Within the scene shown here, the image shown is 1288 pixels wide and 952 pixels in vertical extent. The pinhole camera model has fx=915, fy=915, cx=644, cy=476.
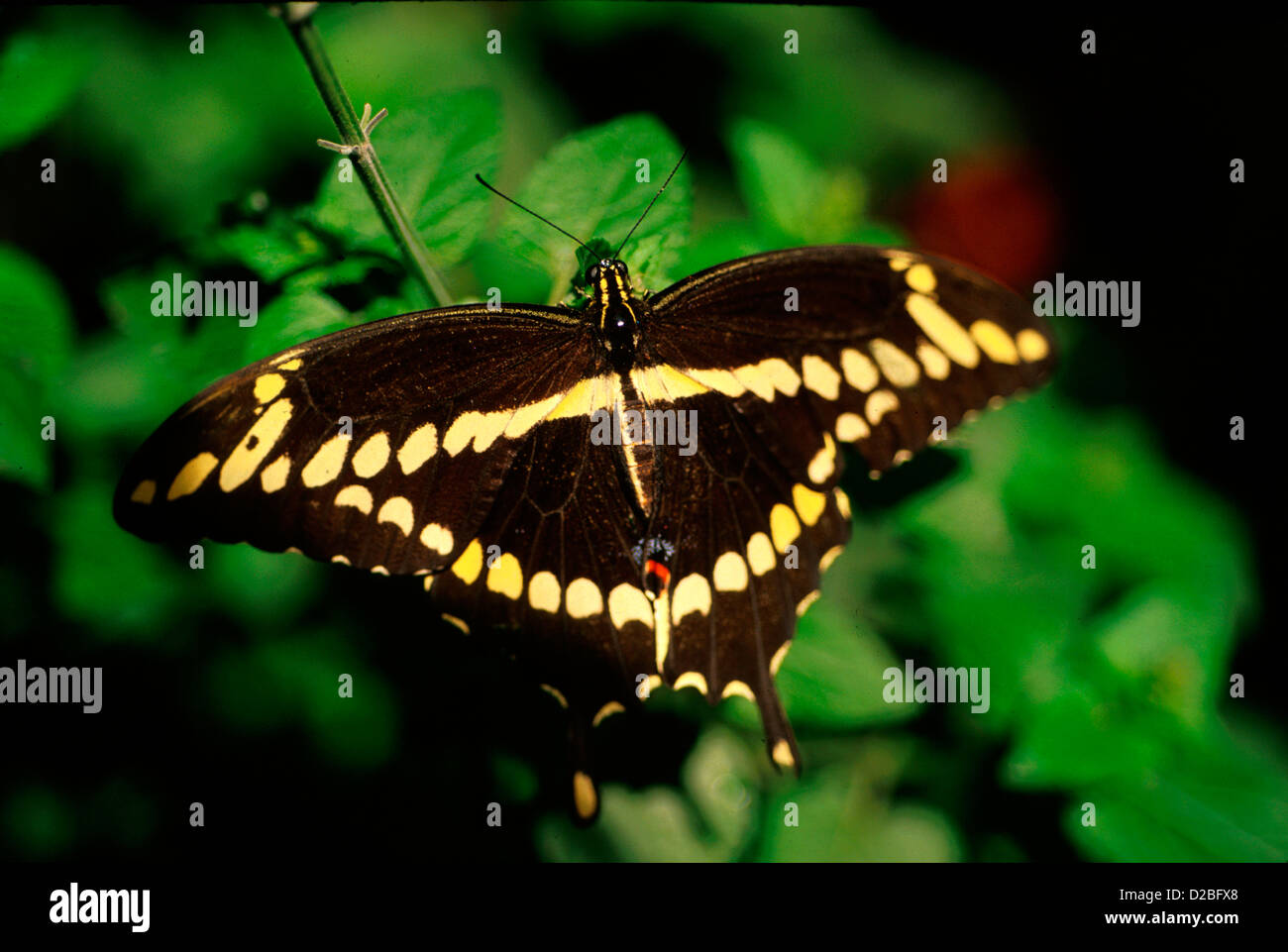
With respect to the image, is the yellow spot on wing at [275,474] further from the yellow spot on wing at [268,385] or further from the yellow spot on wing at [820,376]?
the yellow spot on wing at [820,376]

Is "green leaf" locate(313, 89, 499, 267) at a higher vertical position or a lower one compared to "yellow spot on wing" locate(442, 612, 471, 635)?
higher

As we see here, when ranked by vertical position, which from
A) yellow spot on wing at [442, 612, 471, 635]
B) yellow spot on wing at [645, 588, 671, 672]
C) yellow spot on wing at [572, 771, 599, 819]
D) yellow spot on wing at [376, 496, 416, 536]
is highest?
yellow spot on wing at [376, 496, 416, 536]

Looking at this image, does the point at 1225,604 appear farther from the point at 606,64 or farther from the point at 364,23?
the point at 364,23

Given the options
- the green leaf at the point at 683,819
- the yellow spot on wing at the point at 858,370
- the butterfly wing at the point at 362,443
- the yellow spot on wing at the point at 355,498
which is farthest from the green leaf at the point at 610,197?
the green leaf at the point at 683,819

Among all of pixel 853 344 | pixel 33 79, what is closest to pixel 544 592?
pixel 853 344

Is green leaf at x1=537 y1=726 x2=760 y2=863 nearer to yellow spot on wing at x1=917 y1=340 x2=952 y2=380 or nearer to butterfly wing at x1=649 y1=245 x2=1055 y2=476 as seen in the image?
butterfly wing at x1=649 y1=245 x2=1055 y2=476

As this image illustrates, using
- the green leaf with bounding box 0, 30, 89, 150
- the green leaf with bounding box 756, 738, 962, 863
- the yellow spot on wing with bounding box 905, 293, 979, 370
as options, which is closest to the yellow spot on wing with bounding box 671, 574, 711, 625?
the green leaf with bounding box 756, 738, 962, 863
